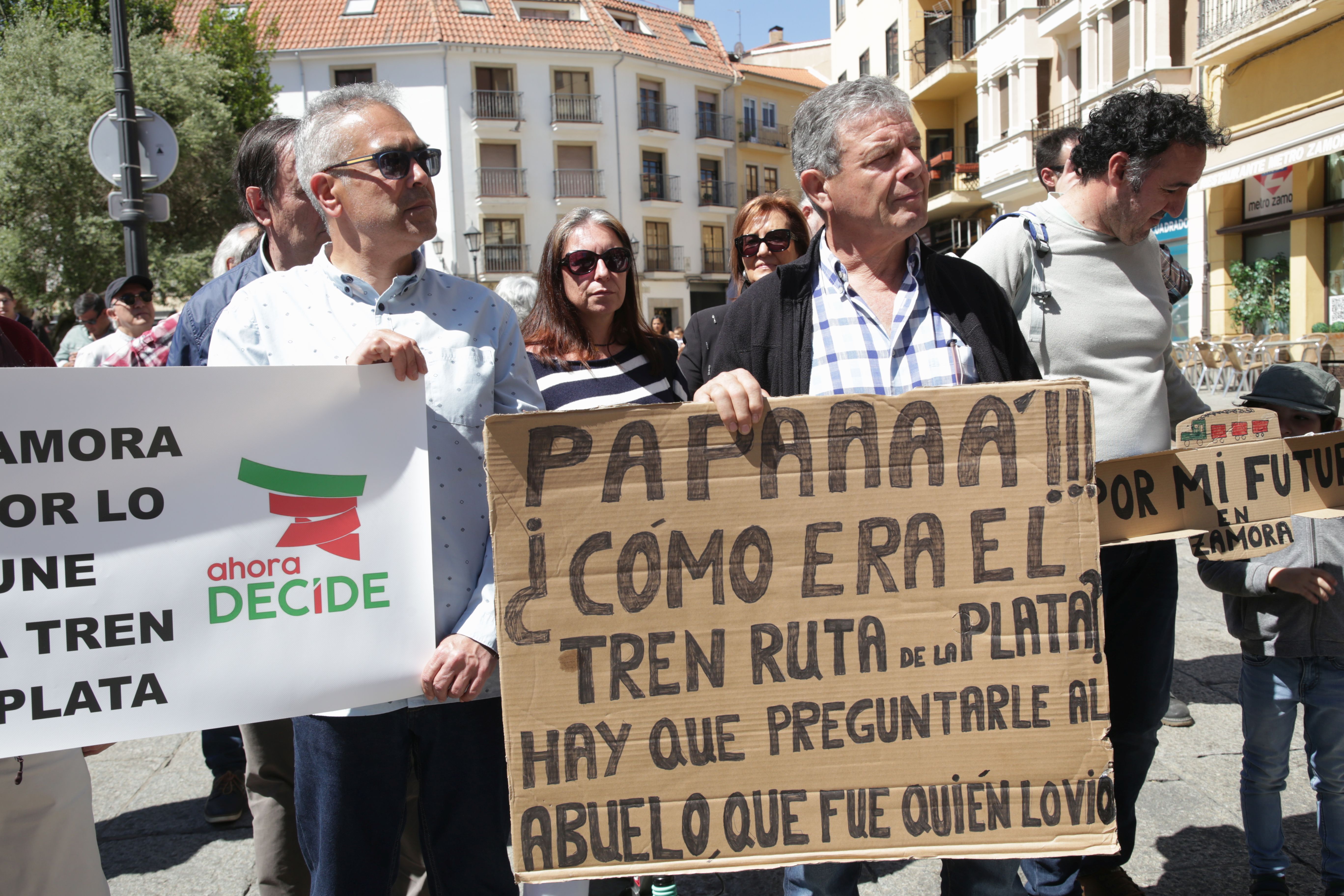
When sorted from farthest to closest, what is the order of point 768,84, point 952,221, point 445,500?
1. point 768,84
2. point 952,221
3. point 445,500

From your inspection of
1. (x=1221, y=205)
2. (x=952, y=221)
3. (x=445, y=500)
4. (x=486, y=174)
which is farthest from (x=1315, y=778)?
(x=486, y=174)

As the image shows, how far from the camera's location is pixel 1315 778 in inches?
Result: 107

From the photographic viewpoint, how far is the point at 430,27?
39938 mm

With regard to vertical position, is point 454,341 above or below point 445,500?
above

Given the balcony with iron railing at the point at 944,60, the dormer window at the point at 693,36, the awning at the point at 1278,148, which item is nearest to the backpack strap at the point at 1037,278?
the awning at the point at 1278,148

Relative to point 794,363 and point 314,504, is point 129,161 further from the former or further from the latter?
point 794,363

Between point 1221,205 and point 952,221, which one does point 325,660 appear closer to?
point 1221,205

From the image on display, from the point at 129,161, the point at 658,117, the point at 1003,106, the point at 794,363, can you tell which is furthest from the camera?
the point at 658,117

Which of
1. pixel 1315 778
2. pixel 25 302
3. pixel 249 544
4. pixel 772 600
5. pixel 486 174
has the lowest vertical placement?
pixel 1315 778

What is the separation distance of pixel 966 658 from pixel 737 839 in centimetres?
51

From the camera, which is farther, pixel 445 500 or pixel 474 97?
pixel 474 97

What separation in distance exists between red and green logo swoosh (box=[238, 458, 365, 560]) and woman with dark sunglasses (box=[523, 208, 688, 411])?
1244 millimetres

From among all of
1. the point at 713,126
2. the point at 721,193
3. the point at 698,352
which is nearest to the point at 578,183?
the point at 721,193

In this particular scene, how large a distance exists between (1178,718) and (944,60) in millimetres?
29138
